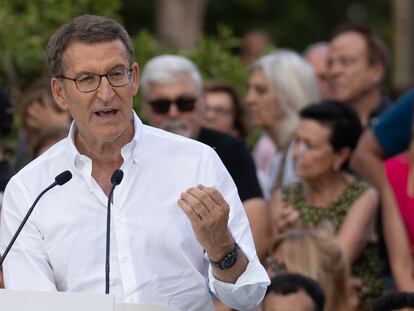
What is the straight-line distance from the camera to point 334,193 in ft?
26.9

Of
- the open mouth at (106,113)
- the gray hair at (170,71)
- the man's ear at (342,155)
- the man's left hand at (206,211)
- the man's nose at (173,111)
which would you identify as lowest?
the man's ear at (342,155)

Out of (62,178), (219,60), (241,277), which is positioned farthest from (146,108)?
(241,277)

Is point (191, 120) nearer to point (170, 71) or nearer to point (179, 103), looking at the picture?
point (179, 103)

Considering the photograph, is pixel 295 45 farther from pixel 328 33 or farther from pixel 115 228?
pixel 115 228

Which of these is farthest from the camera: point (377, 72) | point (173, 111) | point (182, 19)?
point (182, 19)

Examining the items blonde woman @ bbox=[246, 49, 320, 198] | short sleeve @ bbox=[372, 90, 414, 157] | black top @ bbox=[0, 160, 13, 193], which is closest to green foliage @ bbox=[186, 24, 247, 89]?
blonde woman @ bbox=[246, 49, 320, 198]

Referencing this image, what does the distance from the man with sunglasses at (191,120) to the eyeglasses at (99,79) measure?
293cm

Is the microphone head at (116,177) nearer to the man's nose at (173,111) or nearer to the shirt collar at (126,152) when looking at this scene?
the shirt collar at (126,152)

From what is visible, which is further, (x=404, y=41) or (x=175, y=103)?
(x=404, y=41)

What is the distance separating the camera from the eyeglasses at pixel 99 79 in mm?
5031

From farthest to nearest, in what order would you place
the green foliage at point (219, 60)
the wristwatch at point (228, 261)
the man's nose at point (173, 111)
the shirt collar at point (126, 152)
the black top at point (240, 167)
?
the green foliage at point (219, 60), the man's nose at point (173, 111), the black top at point (240, 167), the shirt collar at point (126, 152), the wristwatch at point (228, 261)

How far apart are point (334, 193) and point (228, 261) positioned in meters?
3.43

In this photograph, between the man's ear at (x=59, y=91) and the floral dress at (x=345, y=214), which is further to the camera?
the floral dress at (x=345, y=214)

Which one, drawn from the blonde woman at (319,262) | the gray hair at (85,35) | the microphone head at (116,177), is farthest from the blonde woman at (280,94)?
the microphone head at (116,177)
